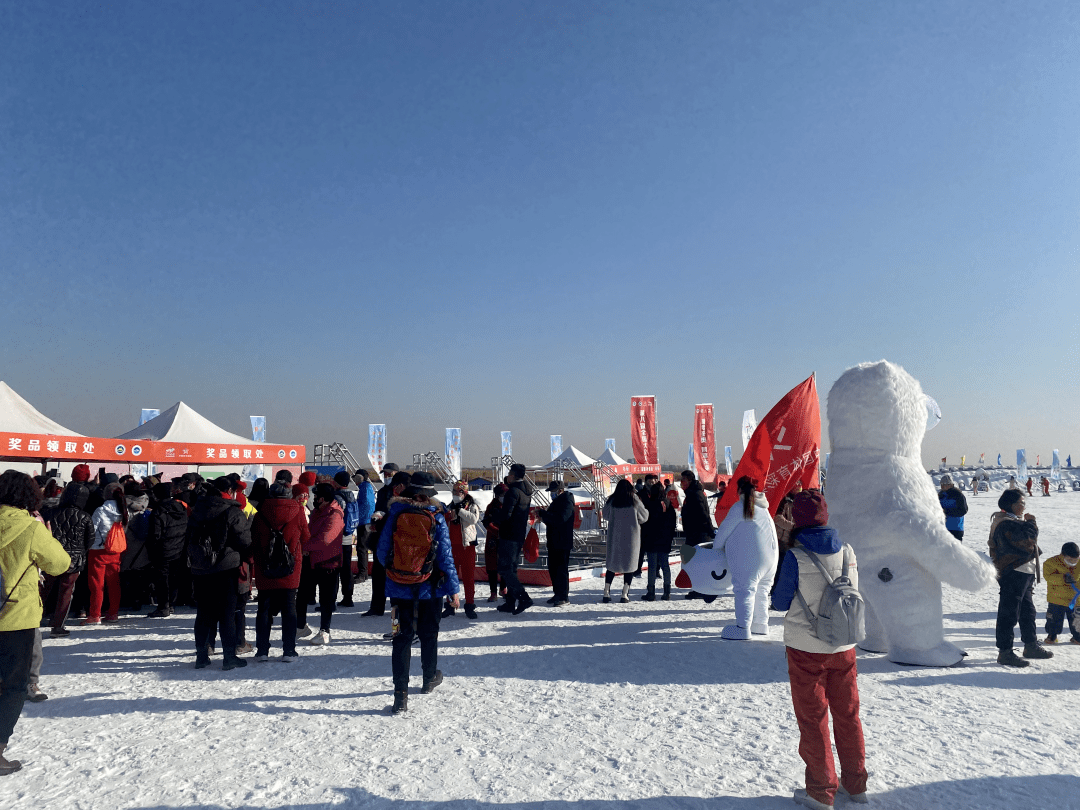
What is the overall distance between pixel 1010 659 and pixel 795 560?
3.80 m

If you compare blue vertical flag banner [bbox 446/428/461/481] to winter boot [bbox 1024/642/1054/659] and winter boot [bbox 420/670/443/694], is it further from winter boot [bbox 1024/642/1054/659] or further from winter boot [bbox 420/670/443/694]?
winter boot [bbox 1024/642/1054/659]

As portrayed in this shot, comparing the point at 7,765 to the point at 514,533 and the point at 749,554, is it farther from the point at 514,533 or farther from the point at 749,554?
the point at 749,554

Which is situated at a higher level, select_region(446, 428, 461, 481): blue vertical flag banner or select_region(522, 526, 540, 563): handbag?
select_region(446, 428, 461, 481): blue vertical flag banner

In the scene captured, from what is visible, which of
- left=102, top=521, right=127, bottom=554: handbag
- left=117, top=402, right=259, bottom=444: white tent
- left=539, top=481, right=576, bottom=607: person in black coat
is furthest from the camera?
left=117, top=402, right=259, bottom=444: white tent

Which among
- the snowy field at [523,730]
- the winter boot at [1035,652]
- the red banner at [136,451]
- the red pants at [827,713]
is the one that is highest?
the red banner at [136,451]

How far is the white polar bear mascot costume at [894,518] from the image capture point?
5082mm

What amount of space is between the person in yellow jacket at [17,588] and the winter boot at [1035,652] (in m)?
7.56

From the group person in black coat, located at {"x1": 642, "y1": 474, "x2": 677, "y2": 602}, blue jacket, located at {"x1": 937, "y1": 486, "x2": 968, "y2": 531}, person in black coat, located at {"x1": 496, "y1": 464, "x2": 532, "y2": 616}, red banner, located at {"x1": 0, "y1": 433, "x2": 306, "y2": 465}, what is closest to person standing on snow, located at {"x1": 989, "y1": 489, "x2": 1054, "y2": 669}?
person in black coat, located at {"x1": 642, "y1": 474, "x2": 677, "y2": 602}

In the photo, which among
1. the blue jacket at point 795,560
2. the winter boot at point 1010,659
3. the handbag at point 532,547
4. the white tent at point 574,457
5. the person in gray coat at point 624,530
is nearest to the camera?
the blue jacket at point 795,560

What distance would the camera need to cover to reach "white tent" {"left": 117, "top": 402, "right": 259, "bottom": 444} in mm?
19203

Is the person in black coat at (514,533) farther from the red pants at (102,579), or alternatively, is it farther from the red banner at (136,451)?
the red banner at (136,451)

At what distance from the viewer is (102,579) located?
6.98 meters

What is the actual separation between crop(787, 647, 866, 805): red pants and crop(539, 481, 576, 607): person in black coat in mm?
4731

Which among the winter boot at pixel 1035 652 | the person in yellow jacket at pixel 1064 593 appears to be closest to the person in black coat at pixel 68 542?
the winter boot at pixel 1035 652
